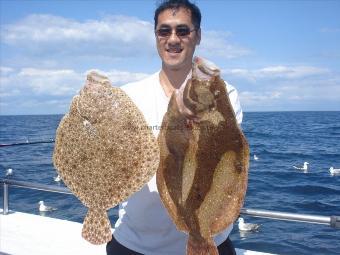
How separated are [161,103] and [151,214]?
3.04 ft

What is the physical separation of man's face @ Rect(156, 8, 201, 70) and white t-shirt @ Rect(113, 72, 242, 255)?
0.30 meters

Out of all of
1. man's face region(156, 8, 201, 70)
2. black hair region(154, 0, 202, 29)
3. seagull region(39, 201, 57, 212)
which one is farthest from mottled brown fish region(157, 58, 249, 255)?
seagull region(39, 201, 57, 212)

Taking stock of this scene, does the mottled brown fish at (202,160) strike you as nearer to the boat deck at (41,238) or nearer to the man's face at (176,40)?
the man's face at (176,40)

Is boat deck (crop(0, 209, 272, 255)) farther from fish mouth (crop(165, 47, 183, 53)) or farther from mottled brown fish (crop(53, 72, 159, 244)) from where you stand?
fish mouth (crop(165, 47, 183, 53))

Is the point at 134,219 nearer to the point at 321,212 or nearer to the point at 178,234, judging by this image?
the point at 178,234

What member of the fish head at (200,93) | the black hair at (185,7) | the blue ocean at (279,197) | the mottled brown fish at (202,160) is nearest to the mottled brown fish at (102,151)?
the mottled brown fish at (202,160)

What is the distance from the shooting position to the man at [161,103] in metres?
3.09

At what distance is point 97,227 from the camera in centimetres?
259

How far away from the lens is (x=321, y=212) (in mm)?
13586

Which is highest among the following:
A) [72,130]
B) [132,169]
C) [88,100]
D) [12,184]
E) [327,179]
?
[88,100]

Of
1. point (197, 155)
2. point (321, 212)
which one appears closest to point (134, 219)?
point (197, 155)

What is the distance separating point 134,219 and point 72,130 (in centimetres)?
103

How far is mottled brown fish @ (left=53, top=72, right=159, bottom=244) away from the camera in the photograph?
253 centimetres

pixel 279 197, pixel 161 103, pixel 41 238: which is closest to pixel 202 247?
pixel 161 103
